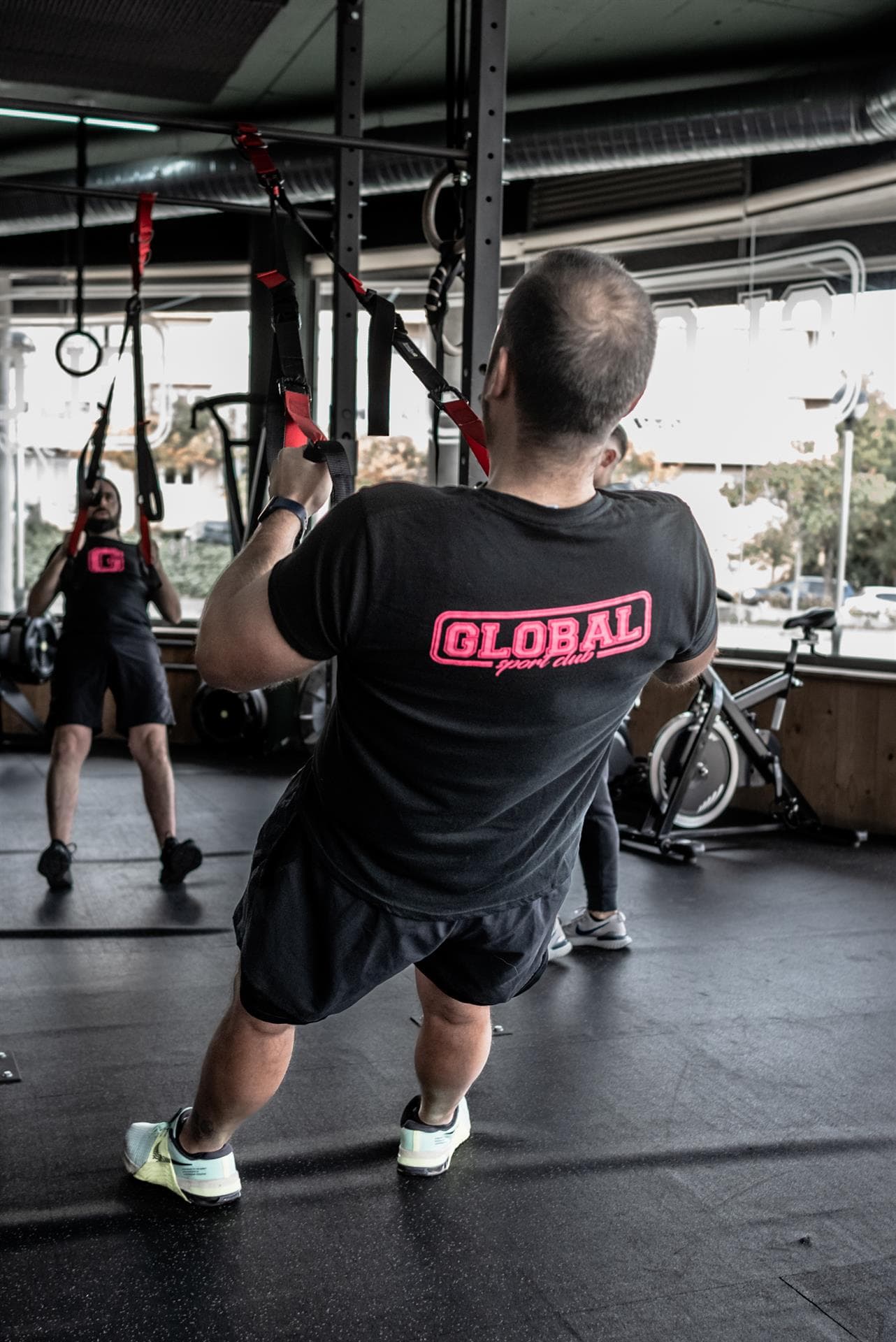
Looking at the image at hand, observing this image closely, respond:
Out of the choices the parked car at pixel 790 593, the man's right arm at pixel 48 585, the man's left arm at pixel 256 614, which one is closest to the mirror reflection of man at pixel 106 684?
the man's right arm at pixel 48 585

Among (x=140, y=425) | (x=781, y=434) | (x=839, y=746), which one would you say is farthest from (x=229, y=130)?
(x=781, y=434)

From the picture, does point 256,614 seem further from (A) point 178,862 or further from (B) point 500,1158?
(A) point 178,862

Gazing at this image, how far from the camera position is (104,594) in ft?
14.3

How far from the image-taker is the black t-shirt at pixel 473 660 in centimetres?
154

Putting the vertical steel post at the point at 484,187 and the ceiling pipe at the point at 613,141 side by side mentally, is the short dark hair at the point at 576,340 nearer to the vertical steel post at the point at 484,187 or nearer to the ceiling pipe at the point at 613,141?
the vertical steel post at the point at 484,187

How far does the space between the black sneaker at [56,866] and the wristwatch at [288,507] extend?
282 centimetres

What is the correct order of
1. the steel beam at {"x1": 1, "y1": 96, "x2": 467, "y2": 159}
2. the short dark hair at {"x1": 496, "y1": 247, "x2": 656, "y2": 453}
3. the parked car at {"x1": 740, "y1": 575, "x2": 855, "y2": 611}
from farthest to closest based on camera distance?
1. the parked car at {"x1": 740, "y1": 575, "x2": 855, "y2": 611}
2. the steel beam at {"x1": 1, "y1": 96, "x2": 467, "y2": 159}
3. the short dark hair at {"x1": 496, "y1": 247, "x2": 656, "y2": 453}

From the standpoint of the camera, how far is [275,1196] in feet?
7.05

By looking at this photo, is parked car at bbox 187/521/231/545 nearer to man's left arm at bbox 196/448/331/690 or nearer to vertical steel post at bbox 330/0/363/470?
vertical steel post at bbox 330/0/363/470

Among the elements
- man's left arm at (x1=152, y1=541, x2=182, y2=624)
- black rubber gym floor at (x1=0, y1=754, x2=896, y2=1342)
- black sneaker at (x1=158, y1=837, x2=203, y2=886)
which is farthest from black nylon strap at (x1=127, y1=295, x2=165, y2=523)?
black rubber gym floor at (x1=0, y1=754, x2=896, y2=1342)

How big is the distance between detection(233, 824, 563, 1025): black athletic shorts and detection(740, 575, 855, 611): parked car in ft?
16.2

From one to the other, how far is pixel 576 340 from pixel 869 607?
5.12 metres

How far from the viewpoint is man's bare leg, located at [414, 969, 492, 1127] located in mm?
2082

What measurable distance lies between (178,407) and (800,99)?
4.50m
